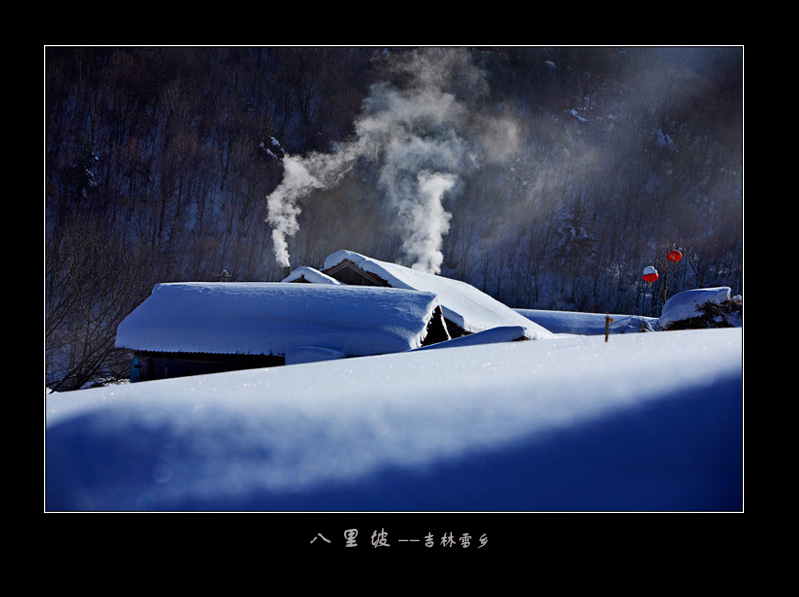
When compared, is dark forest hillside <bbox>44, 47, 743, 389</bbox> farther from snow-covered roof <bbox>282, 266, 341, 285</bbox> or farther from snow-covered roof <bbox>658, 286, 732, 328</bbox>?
snow-covered roof <bbox>282, 266, 341, 285</bbox>

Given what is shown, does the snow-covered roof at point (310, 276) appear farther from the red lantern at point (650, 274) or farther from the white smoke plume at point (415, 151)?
the red lantern at point (650, 274)

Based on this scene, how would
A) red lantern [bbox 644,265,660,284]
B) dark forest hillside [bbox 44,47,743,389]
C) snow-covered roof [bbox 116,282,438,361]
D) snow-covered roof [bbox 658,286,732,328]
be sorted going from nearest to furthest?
dark forest hillside [bbox 44,47,743,389] → snow-covered roof [bbox 116,282,438,361] → red lantern [bbox 644,265,660,284] → snow-covered roof [bbox 658,286,732,328]

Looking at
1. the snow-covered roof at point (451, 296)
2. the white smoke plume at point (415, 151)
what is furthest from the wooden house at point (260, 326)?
the white smoke plume at point (415, 151)

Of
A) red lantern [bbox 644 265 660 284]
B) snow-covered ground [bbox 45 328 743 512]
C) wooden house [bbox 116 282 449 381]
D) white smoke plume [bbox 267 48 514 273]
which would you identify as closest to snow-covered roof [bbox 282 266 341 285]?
white smoke plume [bbox 267 48 514 273]

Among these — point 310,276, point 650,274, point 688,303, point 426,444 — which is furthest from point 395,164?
point 426,444

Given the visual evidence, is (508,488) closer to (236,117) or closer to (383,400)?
(383,400)

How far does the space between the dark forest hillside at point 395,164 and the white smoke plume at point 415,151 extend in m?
0.04

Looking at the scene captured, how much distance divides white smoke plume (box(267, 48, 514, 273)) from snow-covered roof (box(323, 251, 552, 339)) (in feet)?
2.84

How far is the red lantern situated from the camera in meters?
5.85

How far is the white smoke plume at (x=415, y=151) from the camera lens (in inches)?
180

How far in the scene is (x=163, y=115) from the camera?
5801mm

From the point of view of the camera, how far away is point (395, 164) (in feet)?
25.4

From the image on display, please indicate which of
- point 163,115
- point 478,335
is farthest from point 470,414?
point 163,115

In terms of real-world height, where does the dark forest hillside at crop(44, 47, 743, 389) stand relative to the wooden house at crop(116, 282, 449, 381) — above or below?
above
